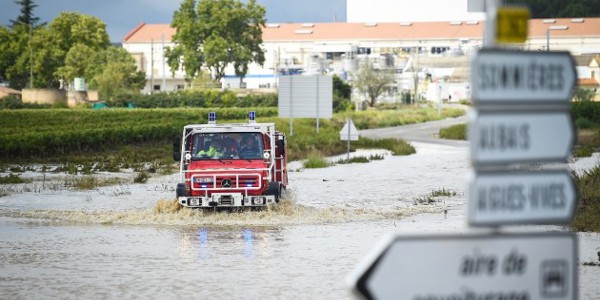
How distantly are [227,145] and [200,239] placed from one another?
3.45m

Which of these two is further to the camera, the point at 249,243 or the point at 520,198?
the point at 249,243

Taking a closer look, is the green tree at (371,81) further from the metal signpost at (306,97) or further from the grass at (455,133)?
the metal signpost at (306,97)

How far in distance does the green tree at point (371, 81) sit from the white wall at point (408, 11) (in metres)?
51.4

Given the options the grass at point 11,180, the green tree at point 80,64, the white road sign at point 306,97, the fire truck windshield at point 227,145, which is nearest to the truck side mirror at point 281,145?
the fire truck windshield at point 227,145

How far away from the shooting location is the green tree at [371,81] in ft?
444

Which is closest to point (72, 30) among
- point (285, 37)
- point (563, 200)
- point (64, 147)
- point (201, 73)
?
point (201, 73)

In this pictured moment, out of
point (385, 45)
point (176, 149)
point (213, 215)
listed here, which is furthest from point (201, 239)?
point (385, 45)

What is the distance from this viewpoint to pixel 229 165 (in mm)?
25484

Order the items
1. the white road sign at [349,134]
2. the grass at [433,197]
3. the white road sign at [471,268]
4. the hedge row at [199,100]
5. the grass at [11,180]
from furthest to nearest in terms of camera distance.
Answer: the hedge row at [199,100] → the white road sign at [349,134] → the grass at [11,180] → the grass at [433,197] → the white road sign at [471,268]

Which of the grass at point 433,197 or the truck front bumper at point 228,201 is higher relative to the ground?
the truck front bumper at point 228,201

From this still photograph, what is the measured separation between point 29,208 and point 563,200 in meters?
24.1

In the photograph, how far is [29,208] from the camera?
97.2ft

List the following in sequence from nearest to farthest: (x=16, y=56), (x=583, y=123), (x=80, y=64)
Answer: (x=583, y=123) < (x=80, y=64) < (x=16, y=56)

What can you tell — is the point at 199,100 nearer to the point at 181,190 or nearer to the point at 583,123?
the point at 583,123
